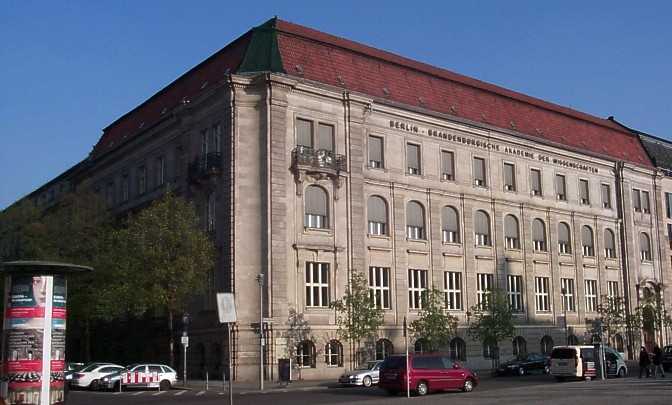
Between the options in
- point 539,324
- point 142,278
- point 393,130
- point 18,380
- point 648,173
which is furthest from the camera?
point 648,173

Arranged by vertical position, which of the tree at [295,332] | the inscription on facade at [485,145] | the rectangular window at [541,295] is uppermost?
the inscription on facade at [485,145]

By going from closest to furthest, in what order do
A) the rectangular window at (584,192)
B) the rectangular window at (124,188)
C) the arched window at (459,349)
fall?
1. the arched window at (459,349)
2. the rectangular window at (124,188)
3. the rectangular window at (584,192)

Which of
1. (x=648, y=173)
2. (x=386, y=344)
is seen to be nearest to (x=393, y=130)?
(x=386, y=344)

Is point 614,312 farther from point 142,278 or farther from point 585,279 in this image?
point 142,278

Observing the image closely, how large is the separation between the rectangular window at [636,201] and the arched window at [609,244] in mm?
4560

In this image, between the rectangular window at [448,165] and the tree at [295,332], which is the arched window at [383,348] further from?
the rectangular window at [448,165]

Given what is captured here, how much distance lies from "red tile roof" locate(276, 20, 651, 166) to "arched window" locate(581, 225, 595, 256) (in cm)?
673

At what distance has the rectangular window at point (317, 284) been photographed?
157 feet

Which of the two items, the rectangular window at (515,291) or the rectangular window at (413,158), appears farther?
the rectangular window at (515,291)

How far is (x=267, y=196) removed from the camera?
46.9 meters

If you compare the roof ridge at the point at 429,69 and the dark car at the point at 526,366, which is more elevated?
the roof ridge at the point at 429,69

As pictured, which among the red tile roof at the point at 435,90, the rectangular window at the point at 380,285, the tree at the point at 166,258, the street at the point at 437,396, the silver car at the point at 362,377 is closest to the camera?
the street at the point at 437,396

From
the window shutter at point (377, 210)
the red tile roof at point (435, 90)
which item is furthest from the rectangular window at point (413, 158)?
the window shutter at point (377, 210)

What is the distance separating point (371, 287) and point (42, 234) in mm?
22177
